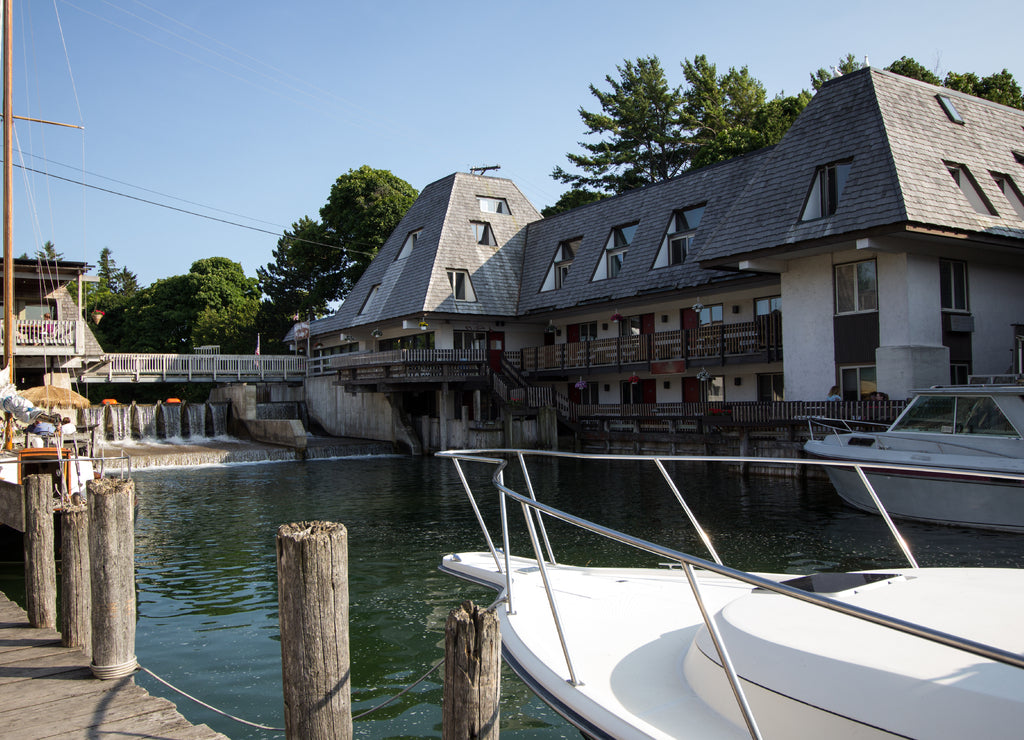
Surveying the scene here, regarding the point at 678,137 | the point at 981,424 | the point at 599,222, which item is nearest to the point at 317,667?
the point at 981,424

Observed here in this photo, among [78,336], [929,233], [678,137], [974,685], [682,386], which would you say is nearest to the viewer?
[974,685]

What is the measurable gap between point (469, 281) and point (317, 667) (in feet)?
109

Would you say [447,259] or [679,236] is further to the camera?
[447,259]

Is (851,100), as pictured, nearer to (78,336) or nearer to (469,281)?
(469,281)

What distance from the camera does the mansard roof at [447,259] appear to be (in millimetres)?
35906

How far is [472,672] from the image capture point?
11.9 feet

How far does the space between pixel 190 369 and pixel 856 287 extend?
32.4 meters

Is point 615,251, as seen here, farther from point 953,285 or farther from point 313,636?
point 313,636

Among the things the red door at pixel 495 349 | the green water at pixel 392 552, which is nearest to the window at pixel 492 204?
the red door at pixel 495 349

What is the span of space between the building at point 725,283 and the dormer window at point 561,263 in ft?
0.35

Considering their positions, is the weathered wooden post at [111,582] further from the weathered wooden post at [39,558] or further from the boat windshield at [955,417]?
the boat windshield at [955,417]

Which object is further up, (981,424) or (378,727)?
(981,424)

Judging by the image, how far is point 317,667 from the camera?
13.8ft

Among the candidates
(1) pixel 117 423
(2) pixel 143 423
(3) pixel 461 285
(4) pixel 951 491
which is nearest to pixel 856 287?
(4) pixel 951 491
